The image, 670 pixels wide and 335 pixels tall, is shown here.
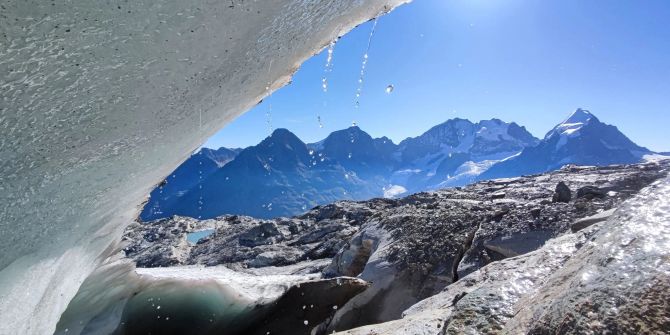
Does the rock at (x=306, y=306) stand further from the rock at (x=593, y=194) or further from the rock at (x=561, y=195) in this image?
the rock at (x=561, y=195)

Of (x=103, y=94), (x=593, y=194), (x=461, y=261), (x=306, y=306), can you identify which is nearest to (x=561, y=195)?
(x=593, y=194)

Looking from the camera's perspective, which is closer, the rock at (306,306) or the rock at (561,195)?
the rock at (306,306)

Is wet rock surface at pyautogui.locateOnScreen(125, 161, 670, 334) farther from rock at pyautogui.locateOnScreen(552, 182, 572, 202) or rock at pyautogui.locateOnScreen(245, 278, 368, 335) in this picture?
rock at pyautogui.locateOnScreen(552, 182, 572, 202)

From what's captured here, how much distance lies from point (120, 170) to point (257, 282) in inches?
328

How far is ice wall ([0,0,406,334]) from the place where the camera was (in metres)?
2.61

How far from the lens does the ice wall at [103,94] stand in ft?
8.56

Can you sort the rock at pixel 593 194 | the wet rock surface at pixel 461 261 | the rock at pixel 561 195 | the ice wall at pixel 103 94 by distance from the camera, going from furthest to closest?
the rock at pixel 561 195 → the rock at pixel 593 194 → the wet rock surface at pixel 461 261 → the ice wall at pixel 103 94

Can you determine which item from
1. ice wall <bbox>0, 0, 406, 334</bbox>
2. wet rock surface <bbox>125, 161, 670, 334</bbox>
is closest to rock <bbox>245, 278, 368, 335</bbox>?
wet rock surface <bbox>125, 161, 670, 334</bbox>

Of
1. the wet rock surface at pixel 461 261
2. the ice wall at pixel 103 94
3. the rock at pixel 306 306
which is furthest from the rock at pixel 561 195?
the ice wall at pixel 103 94

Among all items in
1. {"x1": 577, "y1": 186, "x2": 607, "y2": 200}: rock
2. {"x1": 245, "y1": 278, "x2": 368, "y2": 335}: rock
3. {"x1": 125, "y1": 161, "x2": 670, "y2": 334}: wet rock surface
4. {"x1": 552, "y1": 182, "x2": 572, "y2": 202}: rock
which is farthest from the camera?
{"x1": 552, "y1": 182, "x2": 572, "y2": 202}: rock

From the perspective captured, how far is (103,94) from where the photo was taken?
130 inches

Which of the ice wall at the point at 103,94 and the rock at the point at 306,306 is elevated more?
the ice wall at the point at 103,94

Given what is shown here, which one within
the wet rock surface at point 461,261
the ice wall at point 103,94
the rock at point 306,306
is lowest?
the rock at point 306,306

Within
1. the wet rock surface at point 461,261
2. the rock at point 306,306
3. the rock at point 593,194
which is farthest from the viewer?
the rock at point 593,194
